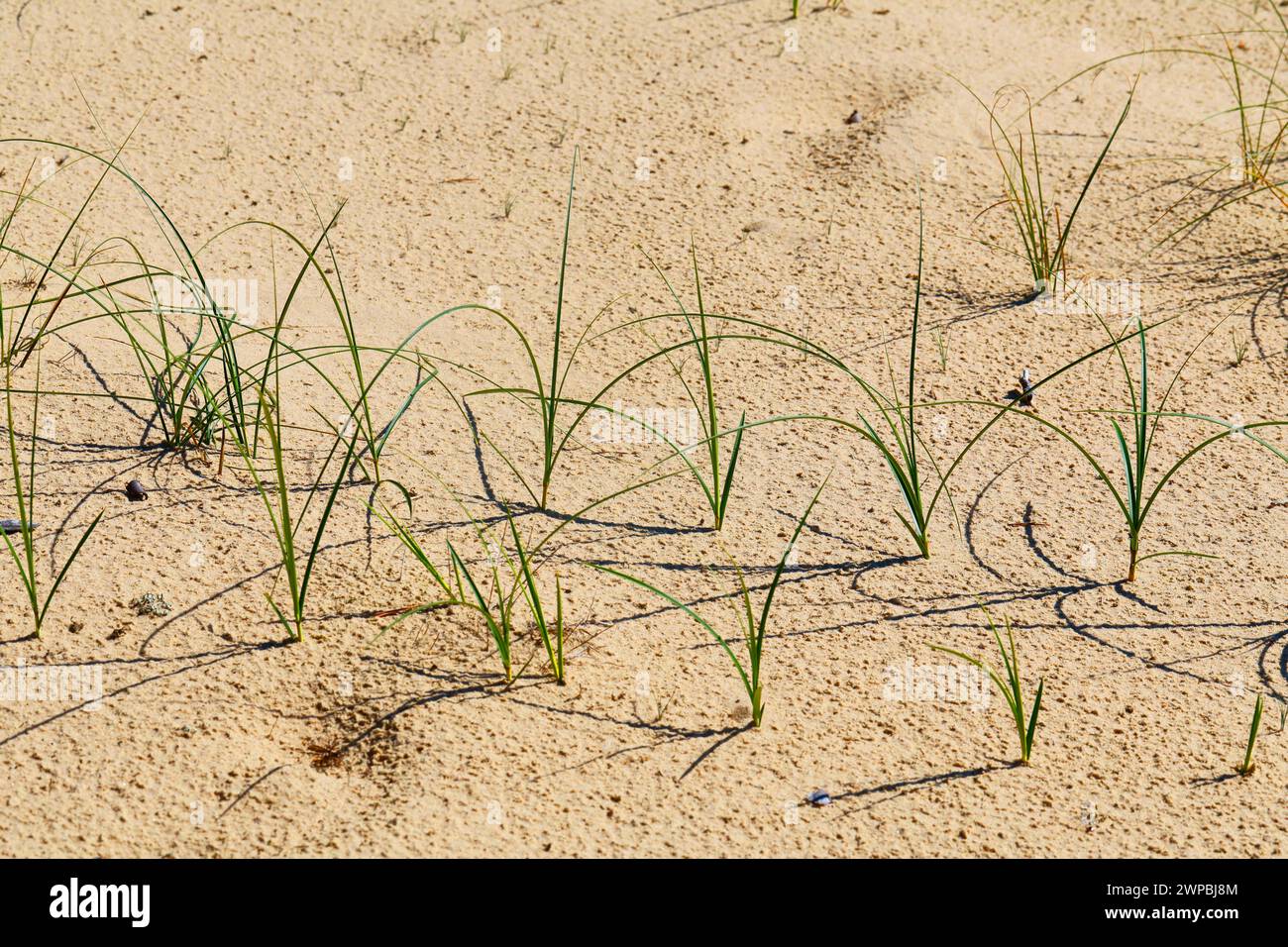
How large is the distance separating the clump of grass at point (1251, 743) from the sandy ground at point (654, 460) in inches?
1.0

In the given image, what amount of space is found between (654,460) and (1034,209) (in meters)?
1.33

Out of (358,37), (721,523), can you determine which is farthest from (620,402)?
(358,37)

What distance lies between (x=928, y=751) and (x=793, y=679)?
0.27 m

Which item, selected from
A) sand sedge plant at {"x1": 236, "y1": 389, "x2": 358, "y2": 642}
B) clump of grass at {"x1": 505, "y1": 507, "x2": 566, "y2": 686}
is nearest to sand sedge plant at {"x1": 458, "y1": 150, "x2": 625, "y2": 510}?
clump of grass at {"x1": 505, "y1": 507, "x2": 566, "y2": 686}

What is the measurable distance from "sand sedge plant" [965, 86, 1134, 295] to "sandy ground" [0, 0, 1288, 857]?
0.07 meters

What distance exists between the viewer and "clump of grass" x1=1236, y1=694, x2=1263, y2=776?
2230 mm

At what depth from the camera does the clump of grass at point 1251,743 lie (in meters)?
2.23

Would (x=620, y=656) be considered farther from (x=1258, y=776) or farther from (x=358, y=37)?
(x=358, y=37)

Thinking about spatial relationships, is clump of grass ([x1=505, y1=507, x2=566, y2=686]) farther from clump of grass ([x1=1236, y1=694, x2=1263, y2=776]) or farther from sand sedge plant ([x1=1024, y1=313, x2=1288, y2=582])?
clump of grass ([x1=1236, y1=694, x2=1263, y2=776])

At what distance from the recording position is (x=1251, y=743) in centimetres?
223

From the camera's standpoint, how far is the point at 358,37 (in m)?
4.57
